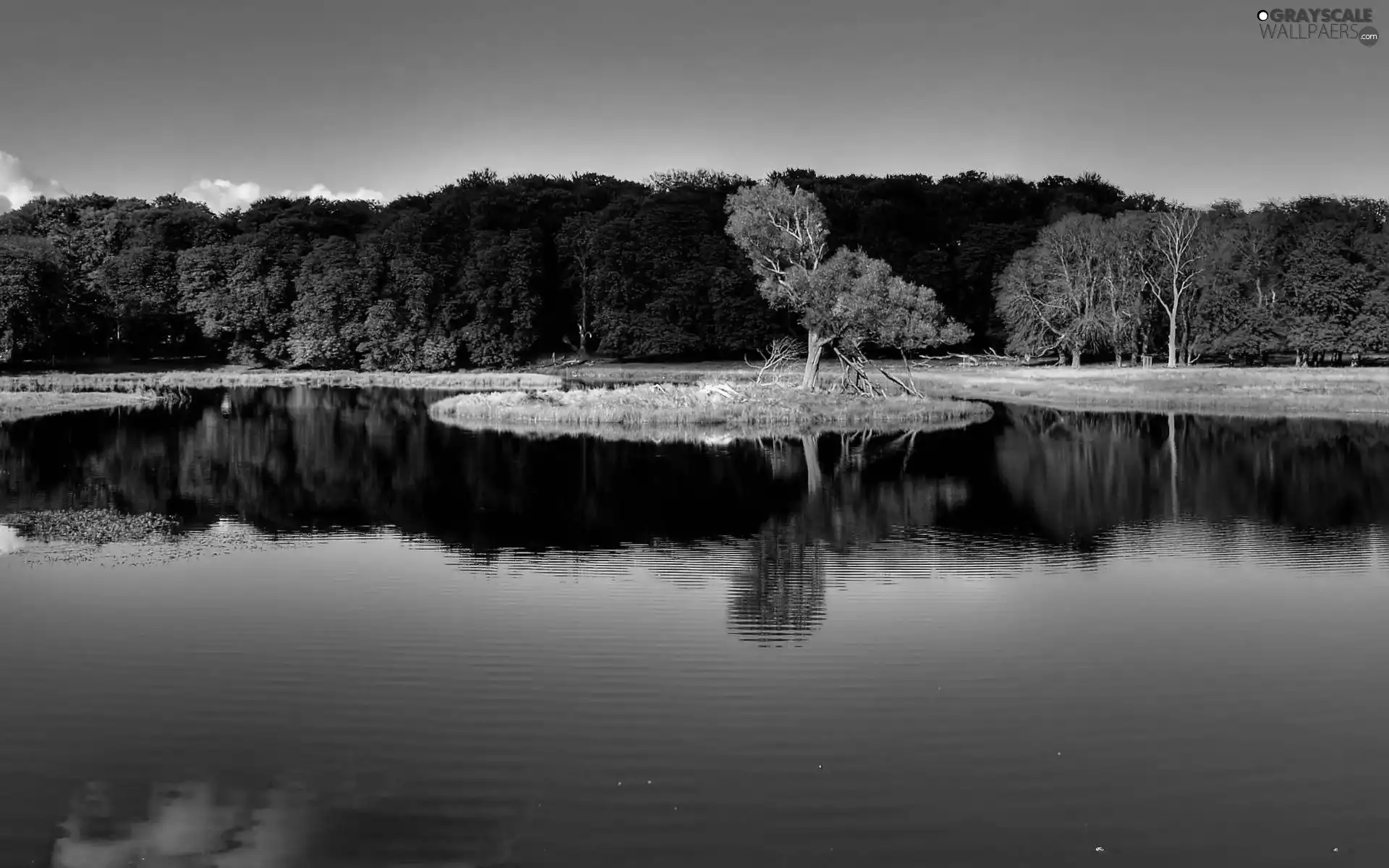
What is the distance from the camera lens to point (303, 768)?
452 inches

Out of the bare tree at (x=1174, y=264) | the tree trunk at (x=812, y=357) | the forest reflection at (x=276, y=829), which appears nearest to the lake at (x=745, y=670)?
the forest reflection at (x=276, y=829)

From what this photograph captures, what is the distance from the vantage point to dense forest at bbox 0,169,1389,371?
79.1 metres

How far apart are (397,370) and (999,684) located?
86.9 metres

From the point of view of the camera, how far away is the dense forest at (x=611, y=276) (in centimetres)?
7912

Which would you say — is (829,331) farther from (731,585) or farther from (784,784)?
(784,784)

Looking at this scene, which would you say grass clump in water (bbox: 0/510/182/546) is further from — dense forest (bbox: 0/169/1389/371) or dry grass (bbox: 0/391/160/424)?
dense forest (bbox: 0/169/1389/371)

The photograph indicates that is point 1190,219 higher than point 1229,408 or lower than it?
higher

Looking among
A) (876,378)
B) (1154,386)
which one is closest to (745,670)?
(876,378)

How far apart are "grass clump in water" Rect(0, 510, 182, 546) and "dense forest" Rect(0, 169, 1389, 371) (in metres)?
56.9

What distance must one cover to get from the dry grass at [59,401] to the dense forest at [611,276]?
60.9 ft

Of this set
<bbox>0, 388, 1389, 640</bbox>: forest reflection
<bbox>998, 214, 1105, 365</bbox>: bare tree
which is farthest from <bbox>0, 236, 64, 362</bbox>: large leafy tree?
<bbox>998, 214, 1105, 365</bbox>: bare tree

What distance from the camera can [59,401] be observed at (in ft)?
187

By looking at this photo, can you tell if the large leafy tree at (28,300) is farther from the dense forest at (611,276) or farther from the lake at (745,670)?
the lake at (745,670)

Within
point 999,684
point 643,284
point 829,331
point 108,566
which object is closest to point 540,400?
point 829,331
